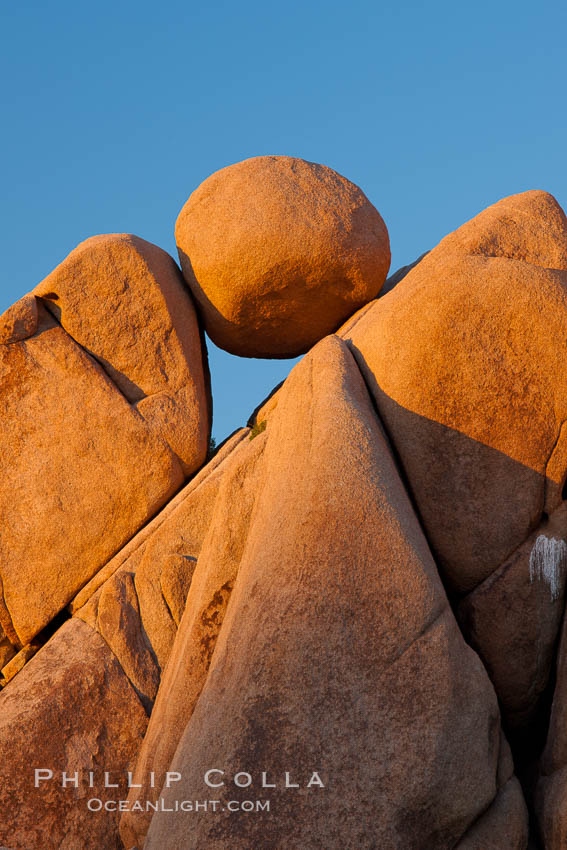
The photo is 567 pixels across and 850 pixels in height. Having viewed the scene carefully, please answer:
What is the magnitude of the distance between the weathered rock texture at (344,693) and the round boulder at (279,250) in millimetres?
3060

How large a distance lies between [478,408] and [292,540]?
1969 millimetres

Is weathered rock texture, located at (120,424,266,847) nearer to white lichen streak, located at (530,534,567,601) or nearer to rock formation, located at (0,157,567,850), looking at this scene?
rock formation, located at (0,157,567,850)

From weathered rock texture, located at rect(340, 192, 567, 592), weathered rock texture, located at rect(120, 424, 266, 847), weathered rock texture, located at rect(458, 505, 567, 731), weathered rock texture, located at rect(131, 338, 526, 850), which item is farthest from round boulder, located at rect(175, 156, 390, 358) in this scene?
weathered rock texture, located at rect(458, 505, 567, 731)

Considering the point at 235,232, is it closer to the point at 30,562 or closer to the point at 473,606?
the point at 30,562

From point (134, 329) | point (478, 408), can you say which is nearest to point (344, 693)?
point (478, 408)

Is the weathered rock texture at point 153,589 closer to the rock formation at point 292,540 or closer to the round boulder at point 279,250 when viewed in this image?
the rock formation at point 292,540

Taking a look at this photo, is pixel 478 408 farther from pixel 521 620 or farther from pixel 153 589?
pixel 153 589

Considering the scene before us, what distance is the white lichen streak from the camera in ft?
22.7

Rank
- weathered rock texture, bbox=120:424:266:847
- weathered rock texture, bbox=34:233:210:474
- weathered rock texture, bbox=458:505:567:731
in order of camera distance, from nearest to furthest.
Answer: weathered rock texture, bbox=120:424:266:847 < weathered rock texture, bbox=458:505:567:731 < weathered rock texture, bbox=34:233:210:474

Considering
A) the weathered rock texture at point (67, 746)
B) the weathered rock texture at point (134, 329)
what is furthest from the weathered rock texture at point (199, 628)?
the weathered rock texture at point (134, 329)

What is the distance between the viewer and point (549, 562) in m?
6.95

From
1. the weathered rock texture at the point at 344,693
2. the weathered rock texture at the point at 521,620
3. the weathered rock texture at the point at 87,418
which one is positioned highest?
the weathered rock texture at the point at 87,418

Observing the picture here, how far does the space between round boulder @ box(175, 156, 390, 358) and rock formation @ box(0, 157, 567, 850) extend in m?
0.03

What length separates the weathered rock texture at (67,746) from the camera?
6.97m
